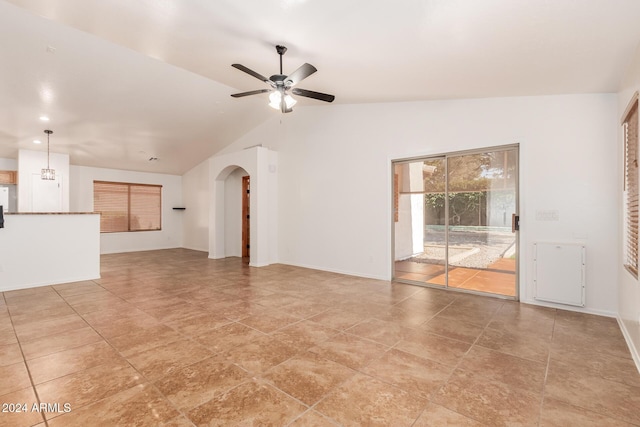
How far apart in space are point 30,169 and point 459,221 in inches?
388

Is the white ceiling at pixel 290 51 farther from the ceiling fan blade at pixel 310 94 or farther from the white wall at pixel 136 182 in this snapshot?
the white wall at pixel 136 182

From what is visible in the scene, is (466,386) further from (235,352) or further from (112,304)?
(112,304)

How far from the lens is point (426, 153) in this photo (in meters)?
4.98

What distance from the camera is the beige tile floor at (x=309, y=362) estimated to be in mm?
1845

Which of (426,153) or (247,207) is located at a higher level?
(426,153)

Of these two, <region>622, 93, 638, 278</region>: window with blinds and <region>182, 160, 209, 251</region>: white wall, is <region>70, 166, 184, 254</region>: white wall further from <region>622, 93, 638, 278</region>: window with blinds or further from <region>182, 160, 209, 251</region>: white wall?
<region>622, 93, 638, 278</region>: window with blinds

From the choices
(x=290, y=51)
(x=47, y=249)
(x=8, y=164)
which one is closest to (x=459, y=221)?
(x=290, y=51)

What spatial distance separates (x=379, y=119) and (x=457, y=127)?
1432 millimetres

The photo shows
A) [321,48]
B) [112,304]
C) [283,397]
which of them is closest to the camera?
[283,397]

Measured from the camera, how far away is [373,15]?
8.46 feet

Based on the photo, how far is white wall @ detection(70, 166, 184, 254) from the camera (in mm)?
8594

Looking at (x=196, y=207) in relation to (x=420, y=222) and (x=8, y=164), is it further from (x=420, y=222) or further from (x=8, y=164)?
(x=420, y=222)

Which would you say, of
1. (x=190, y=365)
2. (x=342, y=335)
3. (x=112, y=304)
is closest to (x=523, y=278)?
(x=342, y=335)

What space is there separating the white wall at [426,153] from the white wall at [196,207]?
244 cm
